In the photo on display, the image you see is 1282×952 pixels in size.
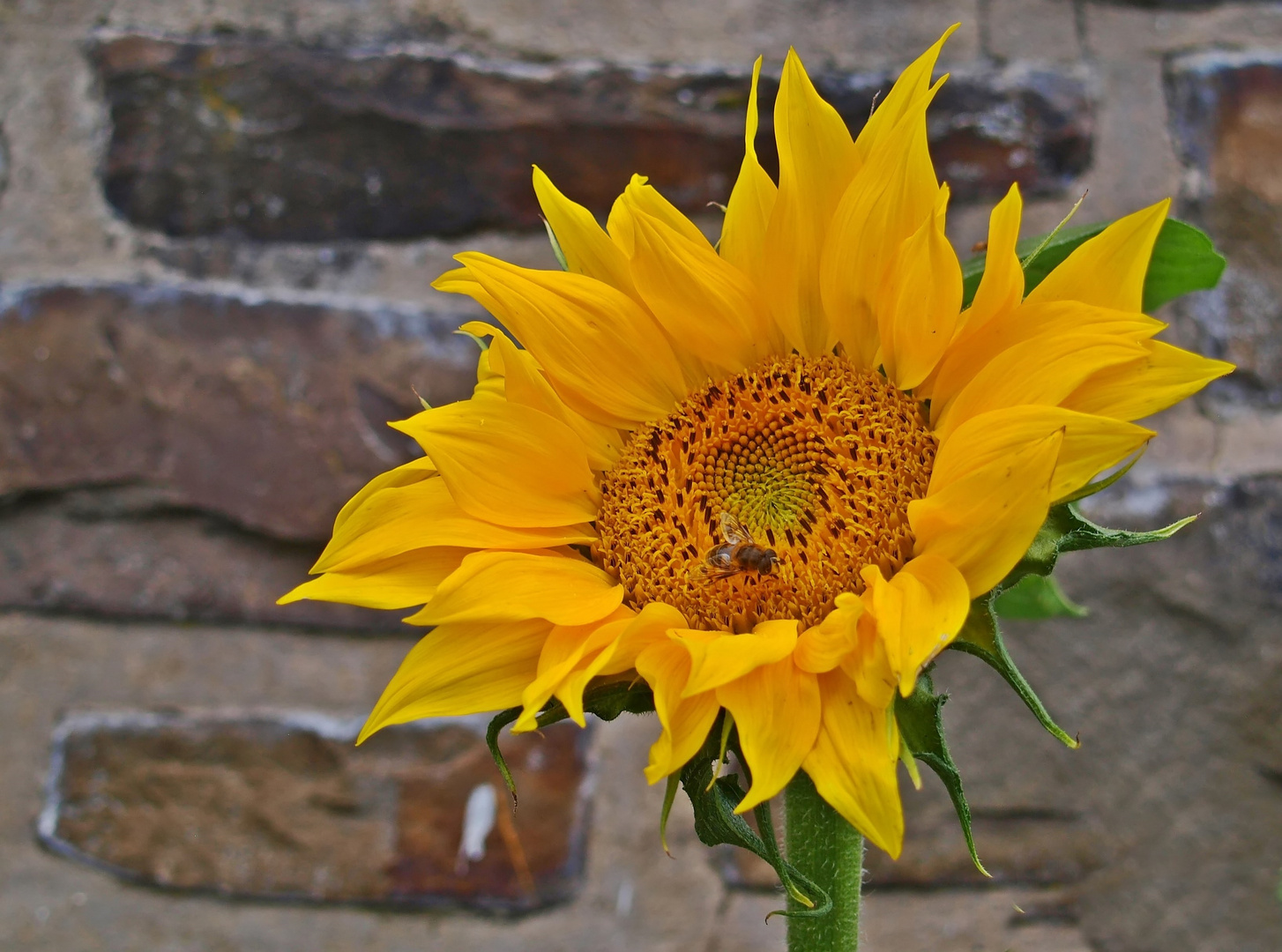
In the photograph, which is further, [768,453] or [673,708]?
[768,453]

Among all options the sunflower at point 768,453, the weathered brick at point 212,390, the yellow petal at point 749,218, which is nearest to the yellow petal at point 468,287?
the sunflower at point 768,453

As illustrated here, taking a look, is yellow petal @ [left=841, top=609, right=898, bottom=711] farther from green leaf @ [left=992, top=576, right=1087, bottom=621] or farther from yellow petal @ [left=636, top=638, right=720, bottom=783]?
green leaf @ [left=992, top=576, right=1087, bottom=621]

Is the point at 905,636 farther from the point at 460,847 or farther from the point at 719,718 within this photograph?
the point at 460,847

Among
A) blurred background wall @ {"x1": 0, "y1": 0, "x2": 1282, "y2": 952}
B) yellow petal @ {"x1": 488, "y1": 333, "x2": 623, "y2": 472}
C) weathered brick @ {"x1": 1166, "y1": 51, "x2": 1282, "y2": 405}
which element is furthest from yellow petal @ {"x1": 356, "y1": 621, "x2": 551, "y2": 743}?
weathered brick @ {"x1": 1166, "y1": 51, "x2": 1282, "y2": 405}

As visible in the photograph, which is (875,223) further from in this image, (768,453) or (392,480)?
(392,480)

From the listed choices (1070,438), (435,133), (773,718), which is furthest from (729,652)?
(435,133)

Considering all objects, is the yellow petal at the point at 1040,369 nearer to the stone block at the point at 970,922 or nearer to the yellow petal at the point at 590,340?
the yellow petal at the point at 590,340
